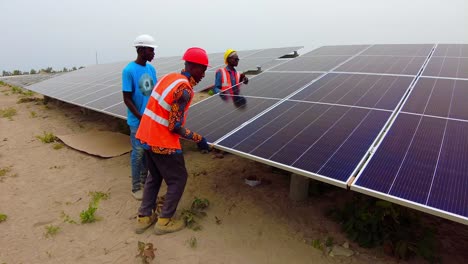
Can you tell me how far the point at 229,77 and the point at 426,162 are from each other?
4646 millimetres

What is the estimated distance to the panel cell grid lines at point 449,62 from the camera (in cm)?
552

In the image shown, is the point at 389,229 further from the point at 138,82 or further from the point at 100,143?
the point at 100,143

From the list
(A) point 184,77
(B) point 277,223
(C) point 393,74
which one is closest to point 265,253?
(B) point 277,223

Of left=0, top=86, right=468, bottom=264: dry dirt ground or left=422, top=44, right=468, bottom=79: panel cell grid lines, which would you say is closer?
left=0, top=86, right=468, bottom=264: dry dirt ground

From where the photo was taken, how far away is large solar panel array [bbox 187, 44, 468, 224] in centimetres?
294

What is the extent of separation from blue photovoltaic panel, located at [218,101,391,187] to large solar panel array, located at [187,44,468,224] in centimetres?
1

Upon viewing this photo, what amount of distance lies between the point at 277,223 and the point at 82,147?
5342mm

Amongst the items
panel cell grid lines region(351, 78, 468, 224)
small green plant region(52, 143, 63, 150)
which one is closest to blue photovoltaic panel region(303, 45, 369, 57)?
panel cell grid lines region(351, 78, 468, 224)

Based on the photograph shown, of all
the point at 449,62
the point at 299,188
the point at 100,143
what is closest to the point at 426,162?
the point at 299,188

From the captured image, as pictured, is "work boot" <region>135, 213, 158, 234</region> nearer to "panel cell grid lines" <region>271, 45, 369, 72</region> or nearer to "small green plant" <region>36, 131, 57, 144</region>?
"panel cell grid lines" <region>271, 45, 369, 72</region>

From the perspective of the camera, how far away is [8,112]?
10977 millimetres

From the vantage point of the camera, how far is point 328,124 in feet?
13.8

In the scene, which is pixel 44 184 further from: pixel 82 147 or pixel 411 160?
pixel 411 160

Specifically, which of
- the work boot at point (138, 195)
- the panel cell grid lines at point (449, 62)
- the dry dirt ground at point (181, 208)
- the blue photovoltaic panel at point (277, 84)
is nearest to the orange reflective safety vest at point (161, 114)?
the dry dirt ground at point (181, 208)
